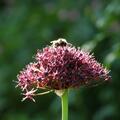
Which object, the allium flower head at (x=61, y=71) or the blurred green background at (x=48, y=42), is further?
the blurred green background at (x=48, y=42)

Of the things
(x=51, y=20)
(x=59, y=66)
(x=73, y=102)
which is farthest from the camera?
(x=51, y=20)

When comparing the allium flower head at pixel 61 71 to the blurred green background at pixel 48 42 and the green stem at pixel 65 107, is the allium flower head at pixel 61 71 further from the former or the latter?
the blurred green background at pixel 48 42

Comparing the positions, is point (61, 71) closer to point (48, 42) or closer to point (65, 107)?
point (65, 107)

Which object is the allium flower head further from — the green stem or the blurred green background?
the blurred green background

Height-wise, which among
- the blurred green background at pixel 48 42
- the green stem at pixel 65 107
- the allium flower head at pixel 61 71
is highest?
the blurred green background at pixel 48 42

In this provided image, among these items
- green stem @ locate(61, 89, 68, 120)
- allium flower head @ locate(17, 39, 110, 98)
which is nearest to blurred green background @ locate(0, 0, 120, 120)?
allium flower head @ locate(17, 39, 110, 98)

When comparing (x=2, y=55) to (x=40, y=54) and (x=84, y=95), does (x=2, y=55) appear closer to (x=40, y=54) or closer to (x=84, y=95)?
(x=84, y=95)

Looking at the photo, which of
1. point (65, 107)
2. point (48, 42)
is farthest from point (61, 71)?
point (48, 42)

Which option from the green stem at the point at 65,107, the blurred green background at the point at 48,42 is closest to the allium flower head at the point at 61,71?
the green stem at the point at 65,107

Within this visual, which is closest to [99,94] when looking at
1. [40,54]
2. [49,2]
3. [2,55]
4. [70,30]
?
[70,30]
